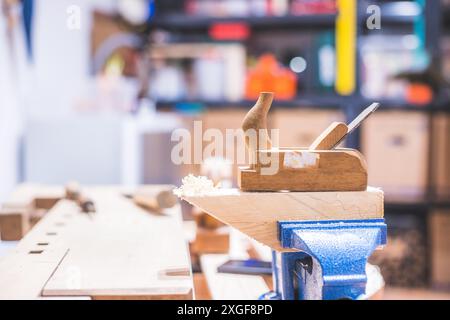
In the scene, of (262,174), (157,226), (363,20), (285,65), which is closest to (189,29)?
(285,65)

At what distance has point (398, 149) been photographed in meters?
3.14

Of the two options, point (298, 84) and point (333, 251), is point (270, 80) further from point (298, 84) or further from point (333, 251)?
point (333, 251)

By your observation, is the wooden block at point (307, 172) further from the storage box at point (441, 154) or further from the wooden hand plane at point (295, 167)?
the storage box at point (441, 154)

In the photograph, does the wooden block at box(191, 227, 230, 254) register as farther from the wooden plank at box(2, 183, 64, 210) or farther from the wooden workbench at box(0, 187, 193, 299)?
the wooden plank at box(2, 183, 64, 210)

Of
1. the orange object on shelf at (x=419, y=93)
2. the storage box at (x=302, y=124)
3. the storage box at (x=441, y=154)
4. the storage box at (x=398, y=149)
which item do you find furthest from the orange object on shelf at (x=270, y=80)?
the storage box at (x=441, y=154)

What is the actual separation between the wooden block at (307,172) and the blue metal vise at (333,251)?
62mm

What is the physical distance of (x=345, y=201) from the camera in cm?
101

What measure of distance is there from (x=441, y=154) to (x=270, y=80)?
3.20ft

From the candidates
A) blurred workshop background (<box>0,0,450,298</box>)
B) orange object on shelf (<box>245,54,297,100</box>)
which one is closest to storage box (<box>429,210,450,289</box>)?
blurred workshop background (<box>0,0,450,298</box>)

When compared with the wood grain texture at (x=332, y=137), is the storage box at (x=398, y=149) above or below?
below

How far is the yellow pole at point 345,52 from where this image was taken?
3.26 metres

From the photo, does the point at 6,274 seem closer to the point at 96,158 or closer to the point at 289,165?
the point at 289,165

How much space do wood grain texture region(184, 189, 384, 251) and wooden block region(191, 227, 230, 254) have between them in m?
0.64
